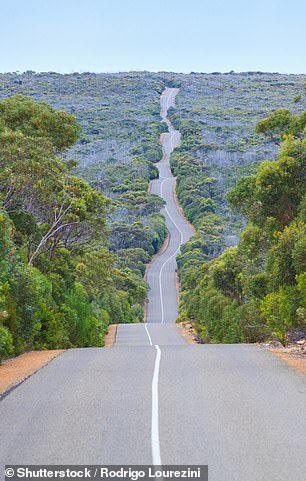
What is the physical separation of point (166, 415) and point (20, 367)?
8.03 metres

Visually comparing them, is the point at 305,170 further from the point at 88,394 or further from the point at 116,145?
the point at 116,145

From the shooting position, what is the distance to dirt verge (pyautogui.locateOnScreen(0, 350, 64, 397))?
48.0 feet

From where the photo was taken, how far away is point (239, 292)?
3509cm

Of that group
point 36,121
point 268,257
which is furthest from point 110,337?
point 268,257

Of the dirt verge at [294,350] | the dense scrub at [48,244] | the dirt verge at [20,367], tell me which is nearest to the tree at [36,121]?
the dense scrub at [48,244]

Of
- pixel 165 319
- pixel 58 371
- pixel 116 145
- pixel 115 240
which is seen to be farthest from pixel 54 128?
pixel 116 145

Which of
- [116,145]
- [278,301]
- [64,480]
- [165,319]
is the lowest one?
[165,319]

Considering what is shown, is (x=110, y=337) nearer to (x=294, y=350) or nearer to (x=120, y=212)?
(x=294, y=350)

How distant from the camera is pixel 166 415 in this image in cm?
1062

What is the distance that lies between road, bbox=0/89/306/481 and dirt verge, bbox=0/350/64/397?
343 millimetres

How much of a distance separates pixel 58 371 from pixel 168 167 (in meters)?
134

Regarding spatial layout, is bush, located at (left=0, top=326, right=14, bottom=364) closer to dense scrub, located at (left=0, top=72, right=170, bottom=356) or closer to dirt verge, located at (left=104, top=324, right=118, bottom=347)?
dense scrub, located at (left=0, top=72, right=170, bottom=356)

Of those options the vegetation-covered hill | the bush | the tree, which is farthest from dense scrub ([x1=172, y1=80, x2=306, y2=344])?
the tree

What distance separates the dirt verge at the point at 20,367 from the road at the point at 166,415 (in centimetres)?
34
